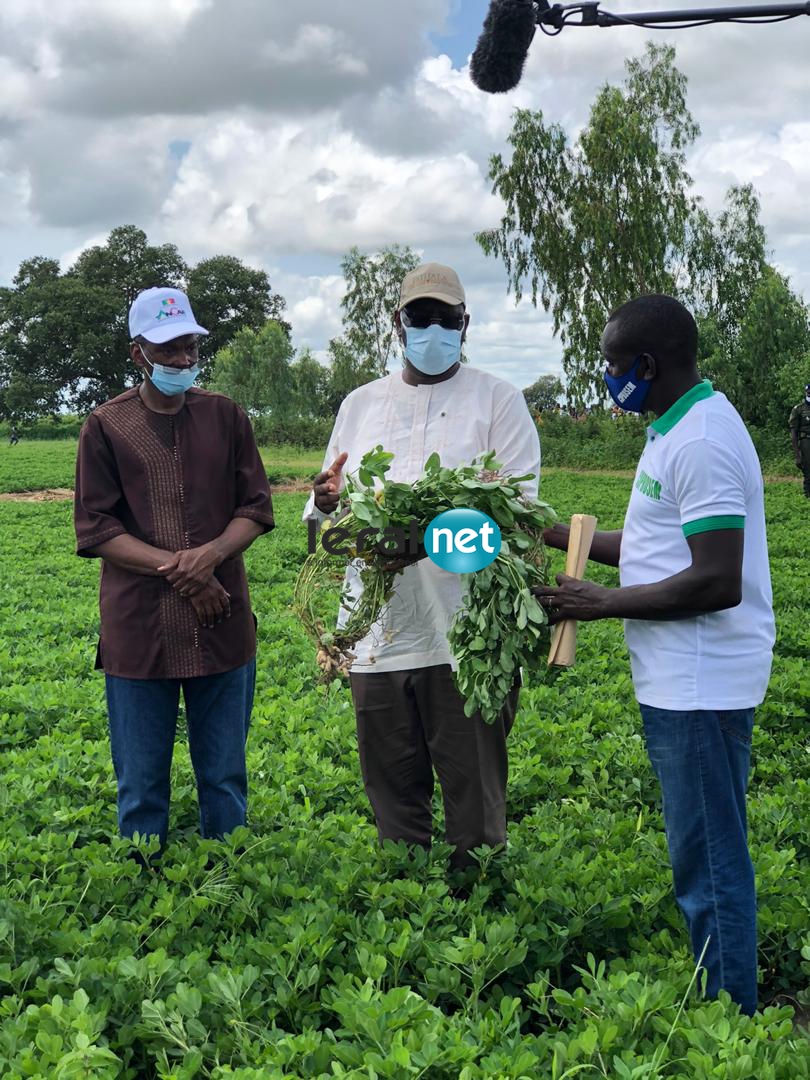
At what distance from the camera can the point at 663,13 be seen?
551 cm

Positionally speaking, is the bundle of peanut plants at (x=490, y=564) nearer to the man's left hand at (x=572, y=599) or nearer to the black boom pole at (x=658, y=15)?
the man's left hand at (x=572, y=599)

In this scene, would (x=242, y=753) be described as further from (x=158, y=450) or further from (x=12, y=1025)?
(x=12, y=1025)

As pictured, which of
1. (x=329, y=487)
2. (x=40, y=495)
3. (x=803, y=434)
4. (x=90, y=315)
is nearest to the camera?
(x=329, y=487)

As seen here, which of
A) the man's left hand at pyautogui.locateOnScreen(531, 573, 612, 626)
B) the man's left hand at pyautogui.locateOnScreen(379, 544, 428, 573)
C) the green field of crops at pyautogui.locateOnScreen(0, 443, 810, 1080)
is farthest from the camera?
the man's left hand at pyautogui.locateOnScreen(379, 544, 428, 573)

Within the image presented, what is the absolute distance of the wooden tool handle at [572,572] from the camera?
315 cm

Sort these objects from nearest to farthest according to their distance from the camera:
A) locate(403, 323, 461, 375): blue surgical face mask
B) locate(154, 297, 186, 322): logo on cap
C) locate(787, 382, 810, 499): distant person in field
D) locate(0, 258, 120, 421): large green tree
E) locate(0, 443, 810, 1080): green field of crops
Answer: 1. locate(0, 443, 810, 1080): green field of crops
2. locate(403, 323, 461, 375): blue surgical face mask
3. locate(154, 297, 186, 322): logo on cap
4. locate(787, 382, 810, 499): distant person in field
5. locate(0, 258, 120, 421): large green tree

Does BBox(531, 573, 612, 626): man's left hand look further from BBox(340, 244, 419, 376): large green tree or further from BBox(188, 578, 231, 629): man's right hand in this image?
BBox(340, 244, 419, 376): large green tree

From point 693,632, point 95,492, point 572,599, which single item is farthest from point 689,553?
point 95,492

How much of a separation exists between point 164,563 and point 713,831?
2057 mm

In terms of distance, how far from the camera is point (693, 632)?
112 inches

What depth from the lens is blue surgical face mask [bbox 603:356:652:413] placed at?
115 inches

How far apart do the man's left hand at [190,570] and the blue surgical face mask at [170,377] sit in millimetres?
601

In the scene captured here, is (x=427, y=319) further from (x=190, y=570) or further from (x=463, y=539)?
(x=190, y=570)

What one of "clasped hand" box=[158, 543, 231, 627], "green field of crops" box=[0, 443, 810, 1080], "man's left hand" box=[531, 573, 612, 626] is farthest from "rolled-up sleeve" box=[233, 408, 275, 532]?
"man's left hand" box=[531, 573, 612, 626]
